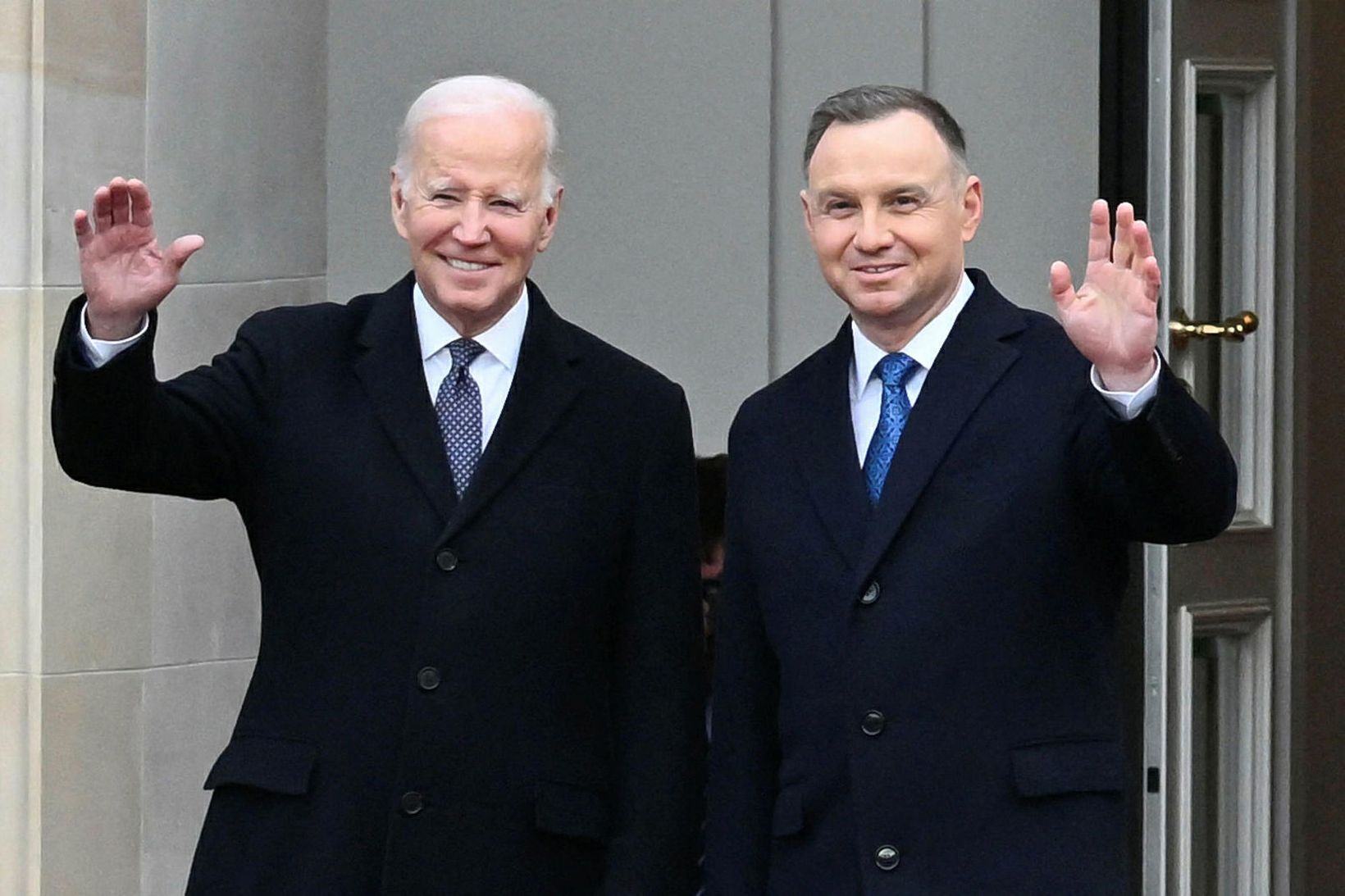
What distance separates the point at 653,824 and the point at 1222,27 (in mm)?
2262

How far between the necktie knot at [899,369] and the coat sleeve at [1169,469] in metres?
0.30

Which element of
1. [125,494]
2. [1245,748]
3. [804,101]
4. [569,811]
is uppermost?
[804,101]

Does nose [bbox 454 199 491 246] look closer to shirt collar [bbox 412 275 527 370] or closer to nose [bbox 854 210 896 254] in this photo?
shirt collar [bbox 412 275 527 370]

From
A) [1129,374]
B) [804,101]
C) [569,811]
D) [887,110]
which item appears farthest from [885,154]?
[804,101]

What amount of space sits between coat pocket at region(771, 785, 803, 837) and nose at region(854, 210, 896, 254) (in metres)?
0.66

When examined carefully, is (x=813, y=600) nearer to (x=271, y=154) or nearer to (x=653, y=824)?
(x=653, y=824)

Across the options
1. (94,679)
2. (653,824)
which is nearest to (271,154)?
(94,679)

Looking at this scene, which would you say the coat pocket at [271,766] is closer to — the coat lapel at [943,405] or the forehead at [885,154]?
the coat lapel at [943,405]

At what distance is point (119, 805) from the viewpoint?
4.70 metres

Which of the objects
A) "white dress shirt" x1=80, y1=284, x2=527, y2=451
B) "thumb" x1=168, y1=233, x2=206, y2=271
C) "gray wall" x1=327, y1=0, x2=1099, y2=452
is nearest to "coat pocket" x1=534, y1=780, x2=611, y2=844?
"white dress shirt" x1=80, y1=284, x2=527, y2=451

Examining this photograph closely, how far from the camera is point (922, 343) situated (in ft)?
10.3

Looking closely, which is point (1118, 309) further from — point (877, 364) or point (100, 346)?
point (100, 346)

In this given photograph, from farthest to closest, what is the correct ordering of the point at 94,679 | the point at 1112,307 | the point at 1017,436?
1. the point at 94,679
2. the point at 1017,436
3. the point at 1112,307

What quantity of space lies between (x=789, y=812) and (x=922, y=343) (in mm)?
596
